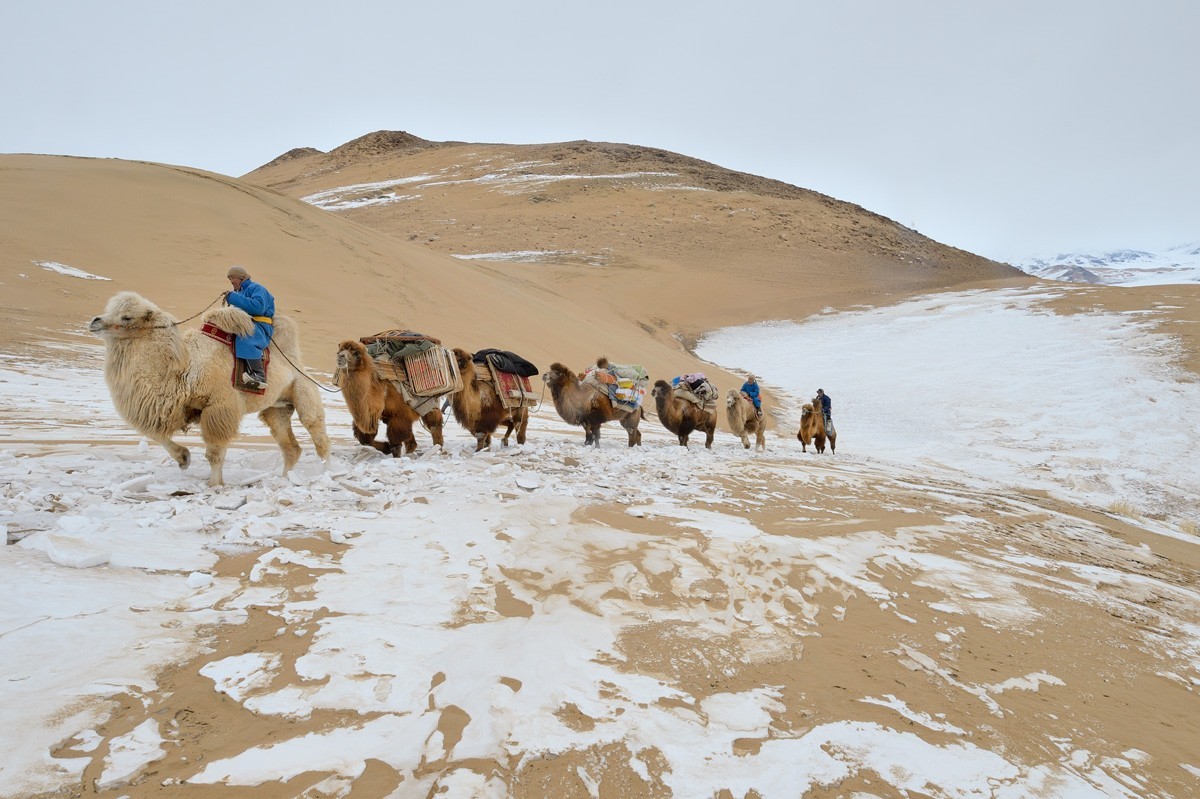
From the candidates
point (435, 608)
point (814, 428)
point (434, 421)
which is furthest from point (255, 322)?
point (814, 428)

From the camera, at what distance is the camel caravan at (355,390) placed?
4793mm

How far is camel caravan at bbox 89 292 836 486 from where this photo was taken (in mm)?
4793

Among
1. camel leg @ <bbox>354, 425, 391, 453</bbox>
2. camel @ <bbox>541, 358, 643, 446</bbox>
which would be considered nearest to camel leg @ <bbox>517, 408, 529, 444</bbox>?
camel @ <bbox>541, 358, 643, 446</bbox>

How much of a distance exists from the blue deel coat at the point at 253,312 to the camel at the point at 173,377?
9cm

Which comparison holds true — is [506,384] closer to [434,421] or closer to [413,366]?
[434,421]

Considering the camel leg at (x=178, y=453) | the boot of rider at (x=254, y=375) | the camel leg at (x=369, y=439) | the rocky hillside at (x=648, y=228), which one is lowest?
the camel leg at (x=369, y=439)

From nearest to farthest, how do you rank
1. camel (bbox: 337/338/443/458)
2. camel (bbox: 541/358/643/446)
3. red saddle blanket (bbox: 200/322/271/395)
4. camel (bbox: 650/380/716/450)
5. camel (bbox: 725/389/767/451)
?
red saddle blanket (bbox: 200/322/271/395), camel (bbox: 337/338/443/458), camel (bbox: 541/358/643/446), camel (bbox: 650/380/716/450), camel (bbox: 725/389/767/451)

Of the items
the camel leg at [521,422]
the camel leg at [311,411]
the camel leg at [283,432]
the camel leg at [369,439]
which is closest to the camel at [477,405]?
the camel leg at [521,422]

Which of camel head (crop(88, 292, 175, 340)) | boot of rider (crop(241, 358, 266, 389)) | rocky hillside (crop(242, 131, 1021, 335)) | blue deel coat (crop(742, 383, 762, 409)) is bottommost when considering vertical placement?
blue deel coat (crop(742, 383, 762, 409))

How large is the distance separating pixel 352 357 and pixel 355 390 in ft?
1.24

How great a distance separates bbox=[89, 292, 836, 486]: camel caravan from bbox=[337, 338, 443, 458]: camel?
0.04 ft

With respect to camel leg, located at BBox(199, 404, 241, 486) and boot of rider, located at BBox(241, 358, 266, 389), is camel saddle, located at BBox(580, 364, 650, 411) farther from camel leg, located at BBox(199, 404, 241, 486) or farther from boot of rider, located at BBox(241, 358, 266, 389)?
camel leg, located at BBox(199, 404, 241, 486)

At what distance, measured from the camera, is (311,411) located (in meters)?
6.04

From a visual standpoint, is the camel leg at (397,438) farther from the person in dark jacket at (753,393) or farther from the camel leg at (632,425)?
the person in dark jacket at (753,393)
